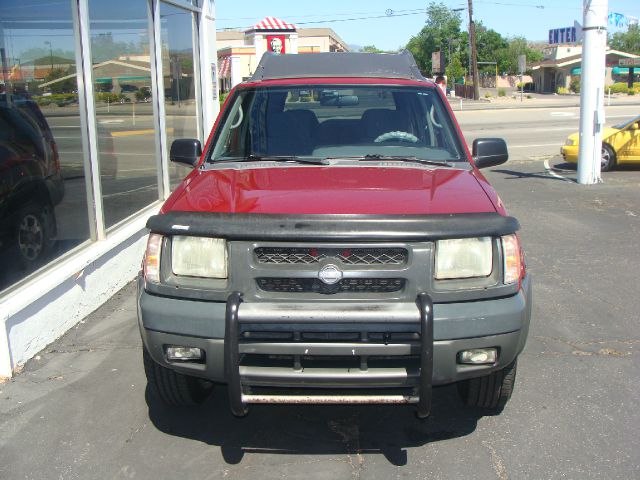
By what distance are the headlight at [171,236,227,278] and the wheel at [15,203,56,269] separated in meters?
2.53

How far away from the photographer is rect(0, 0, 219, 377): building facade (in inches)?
207

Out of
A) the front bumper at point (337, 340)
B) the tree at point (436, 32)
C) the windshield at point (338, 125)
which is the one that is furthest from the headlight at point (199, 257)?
the tree at point (436, 32)

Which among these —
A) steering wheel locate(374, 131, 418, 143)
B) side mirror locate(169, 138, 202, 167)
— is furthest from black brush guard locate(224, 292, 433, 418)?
side mirror locate(169, 138, 202, 167)

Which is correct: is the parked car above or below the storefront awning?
below

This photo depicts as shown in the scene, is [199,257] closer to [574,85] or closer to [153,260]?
[153,260]

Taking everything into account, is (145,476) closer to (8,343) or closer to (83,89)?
(8,343)

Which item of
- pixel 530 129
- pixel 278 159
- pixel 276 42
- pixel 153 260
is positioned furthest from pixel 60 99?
pixel 530 129

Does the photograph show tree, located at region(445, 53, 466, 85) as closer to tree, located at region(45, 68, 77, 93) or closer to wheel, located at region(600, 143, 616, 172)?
wheel, located at region(600, 143, 616, 172)

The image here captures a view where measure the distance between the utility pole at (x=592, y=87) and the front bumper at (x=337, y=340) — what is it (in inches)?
405

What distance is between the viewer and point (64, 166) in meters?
6.34

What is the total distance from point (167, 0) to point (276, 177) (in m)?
5.78

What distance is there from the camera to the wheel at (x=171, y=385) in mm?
3861

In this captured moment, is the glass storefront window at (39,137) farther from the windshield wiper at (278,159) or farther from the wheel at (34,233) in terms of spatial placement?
the windshield wiper at (278,159)

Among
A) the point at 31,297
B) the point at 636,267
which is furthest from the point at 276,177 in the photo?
the point at 636,267
